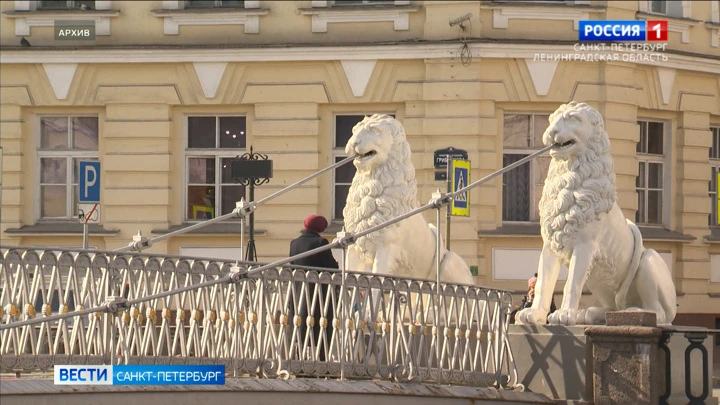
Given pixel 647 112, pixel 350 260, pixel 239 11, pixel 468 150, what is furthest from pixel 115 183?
pixel 350 260

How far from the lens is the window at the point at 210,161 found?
29.3 m

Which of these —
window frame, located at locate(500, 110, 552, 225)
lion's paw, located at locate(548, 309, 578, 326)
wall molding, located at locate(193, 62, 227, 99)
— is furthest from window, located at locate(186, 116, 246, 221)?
lion's paw, located at locate(548, 309, 578, 326)

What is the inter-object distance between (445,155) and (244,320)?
41.3ft

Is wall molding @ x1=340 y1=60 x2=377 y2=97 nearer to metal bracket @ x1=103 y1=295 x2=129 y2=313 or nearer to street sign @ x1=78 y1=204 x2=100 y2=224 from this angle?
street sign @ x1=78 y1=204 x2=100 y2=224

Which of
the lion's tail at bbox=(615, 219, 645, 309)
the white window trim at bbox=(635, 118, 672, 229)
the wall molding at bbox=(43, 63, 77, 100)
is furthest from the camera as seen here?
the white window trim at bbox=(635, 118, 672, 229)

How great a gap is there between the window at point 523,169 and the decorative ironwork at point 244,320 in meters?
12.2

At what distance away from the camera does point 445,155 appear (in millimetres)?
27141

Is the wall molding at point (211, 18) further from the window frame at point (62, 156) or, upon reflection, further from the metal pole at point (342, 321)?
the metal pole at point (342, 321)

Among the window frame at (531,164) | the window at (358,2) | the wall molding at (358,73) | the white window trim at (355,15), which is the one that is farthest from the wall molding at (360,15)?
the window frame at (531,164)

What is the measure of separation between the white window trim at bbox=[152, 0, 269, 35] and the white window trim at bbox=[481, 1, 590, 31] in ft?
11.8

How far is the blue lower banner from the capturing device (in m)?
13.2

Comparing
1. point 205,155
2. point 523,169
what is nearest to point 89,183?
point 205,155

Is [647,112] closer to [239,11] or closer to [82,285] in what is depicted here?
[239,11]

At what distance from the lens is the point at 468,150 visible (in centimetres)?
2797
